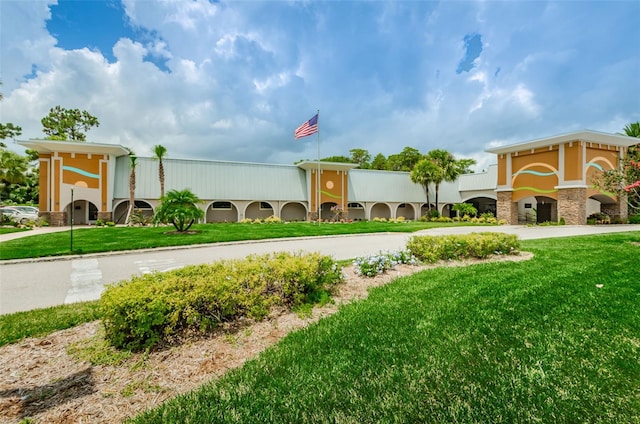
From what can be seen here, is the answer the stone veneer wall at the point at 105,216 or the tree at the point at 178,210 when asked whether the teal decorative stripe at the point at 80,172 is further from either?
the tree at the point at 178,210

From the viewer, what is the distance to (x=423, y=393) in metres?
2.56

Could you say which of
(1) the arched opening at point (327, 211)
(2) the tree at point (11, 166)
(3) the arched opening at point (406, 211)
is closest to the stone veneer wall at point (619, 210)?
(3) the arched opening at point (406, 211)

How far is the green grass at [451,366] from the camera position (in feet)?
7.74

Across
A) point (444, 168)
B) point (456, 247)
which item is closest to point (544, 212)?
point (444, 168)

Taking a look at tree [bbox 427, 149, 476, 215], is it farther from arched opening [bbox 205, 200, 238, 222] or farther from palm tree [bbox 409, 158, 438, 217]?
arched opening [bbox 205, 200, 238, 222]

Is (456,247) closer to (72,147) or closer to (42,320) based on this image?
(42,320)

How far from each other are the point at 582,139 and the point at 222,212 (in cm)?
2964

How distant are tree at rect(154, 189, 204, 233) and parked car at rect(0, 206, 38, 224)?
15999 millimetres

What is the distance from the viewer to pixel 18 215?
24797 millimetres

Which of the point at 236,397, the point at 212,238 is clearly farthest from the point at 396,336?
the point at 212,238

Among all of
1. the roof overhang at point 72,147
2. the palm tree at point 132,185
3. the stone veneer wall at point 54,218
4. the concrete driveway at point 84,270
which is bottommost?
the concrete driveway at point 84,270

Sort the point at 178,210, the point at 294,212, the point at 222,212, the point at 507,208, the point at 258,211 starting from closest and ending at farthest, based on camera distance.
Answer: the point at 178,210 → the point at 507,208 → the point at 222,212 → the point at 258,211 → the point at 294,212

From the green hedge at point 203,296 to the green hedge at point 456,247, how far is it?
335cm

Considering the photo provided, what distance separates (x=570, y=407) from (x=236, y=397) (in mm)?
2609
